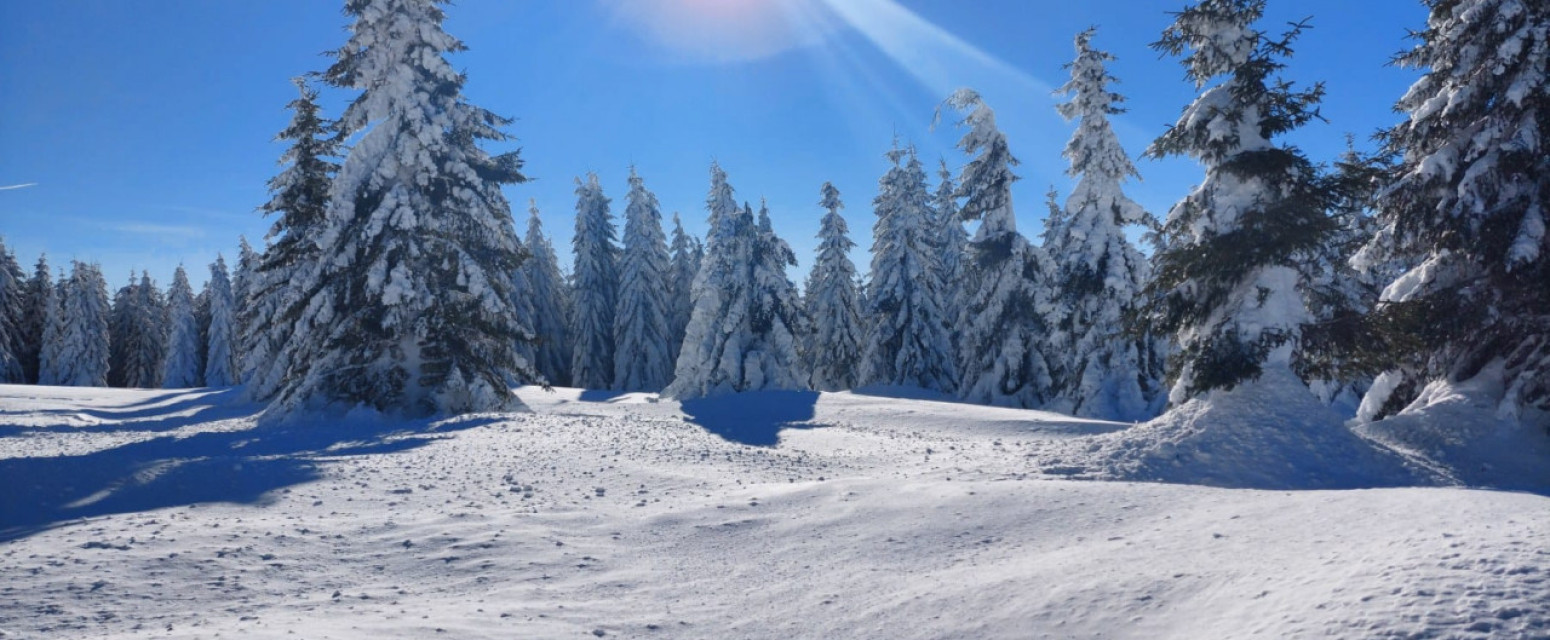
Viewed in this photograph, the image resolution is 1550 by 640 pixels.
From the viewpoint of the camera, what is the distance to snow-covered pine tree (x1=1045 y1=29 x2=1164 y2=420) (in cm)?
2348

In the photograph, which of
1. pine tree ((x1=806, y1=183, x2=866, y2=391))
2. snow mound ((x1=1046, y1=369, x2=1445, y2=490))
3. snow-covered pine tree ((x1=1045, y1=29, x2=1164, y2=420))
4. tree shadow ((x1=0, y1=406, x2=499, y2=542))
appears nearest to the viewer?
tree shadow ((x1=0, y1=406, x2=499, y2=542))

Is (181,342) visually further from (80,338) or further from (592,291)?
(592,291)

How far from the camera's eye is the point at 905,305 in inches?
1340

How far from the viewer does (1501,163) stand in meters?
11.0

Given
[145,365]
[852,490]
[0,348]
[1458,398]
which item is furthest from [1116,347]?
[145,365]

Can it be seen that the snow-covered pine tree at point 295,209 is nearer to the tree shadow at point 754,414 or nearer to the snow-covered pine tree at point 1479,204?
the tree shadow at point 754,414

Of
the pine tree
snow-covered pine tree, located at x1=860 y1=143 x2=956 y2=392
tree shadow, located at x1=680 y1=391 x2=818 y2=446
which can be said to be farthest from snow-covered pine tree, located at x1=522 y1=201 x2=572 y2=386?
tree shadow, located at x1=680 y1=391 x2=818 y2=446

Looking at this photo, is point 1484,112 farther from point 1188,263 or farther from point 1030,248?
point 1030,248

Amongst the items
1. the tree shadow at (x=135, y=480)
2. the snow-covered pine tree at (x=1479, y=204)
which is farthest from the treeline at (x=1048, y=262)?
the tree shadow at (x=135, y=480)

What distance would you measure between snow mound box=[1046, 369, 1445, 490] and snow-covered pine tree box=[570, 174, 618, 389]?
39224 mm

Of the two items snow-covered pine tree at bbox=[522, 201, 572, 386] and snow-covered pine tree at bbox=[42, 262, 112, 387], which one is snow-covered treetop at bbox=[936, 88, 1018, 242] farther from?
snow-covered pine tree at bbox=[42, 262, 112, 387]

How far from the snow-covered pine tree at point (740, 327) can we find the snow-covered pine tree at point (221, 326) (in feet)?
157

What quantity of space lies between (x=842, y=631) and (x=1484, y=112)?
12842 mm

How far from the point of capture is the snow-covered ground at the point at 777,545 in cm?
455
